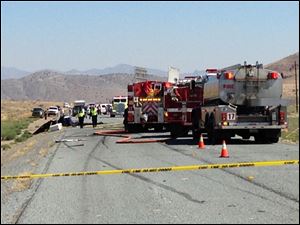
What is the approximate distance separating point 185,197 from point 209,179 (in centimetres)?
208

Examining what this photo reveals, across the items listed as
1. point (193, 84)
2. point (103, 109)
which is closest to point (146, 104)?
point (193, 84)

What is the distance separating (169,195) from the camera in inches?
393

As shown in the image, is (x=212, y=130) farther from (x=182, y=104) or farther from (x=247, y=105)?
(x=182, y=104)

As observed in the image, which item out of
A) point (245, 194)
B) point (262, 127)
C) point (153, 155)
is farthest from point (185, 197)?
point (262, 127)

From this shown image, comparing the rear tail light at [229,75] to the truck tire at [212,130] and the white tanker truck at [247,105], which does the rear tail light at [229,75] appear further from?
the truck tire at [212,130]

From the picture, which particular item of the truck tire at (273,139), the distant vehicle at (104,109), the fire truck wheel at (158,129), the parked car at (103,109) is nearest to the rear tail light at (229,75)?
the truck tire at (273,139)

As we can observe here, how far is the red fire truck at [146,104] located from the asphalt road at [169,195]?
14.1 meters

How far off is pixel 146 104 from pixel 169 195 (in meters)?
20.4

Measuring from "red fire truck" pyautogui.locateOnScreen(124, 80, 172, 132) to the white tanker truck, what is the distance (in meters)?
8.56

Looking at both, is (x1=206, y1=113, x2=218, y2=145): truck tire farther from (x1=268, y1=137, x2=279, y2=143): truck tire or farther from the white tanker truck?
(x1=268, y1=137, x2=279, y2=143): truck tire

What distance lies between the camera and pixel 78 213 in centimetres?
853

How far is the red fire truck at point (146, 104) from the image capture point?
97.4 ft

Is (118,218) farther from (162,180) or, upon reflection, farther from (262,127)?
(262,127)

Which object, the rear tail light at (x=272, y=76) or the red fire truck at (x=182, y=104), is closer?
the rear tail light at (x=272, y=76)
